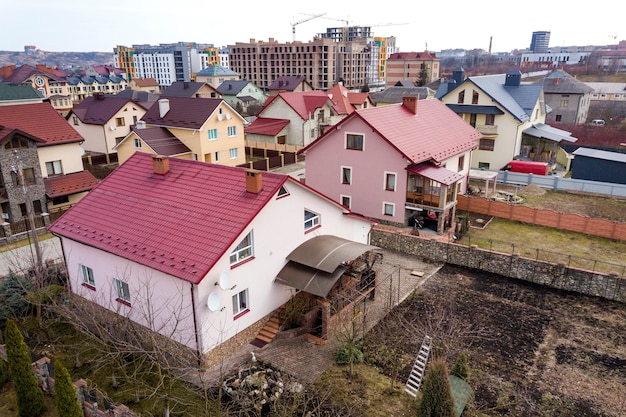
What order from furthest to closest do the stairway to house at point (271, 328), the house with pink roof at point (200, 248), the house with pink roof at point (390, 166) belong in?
1. the house with pink roof at point (390, 166)
2. the stairway to house at point (271, 328)
3. the house with pink roof at point (200, 248)

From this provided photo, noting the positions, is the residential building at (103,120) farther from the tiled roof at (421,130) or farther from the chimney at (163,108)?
the tiled roof at (421,130)

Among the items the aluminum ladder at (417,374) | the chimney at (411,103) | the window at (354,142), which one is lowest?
the aluminum ladder at (417,374)

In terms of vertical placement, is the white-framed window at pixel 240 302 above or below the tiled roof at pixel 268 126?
below

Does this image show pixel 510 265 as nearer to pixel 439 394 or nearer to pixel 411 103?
pixel 439 394

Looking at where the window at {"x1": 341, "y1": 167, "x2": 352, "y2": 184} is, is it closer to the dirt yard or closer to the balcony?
the dirt yard

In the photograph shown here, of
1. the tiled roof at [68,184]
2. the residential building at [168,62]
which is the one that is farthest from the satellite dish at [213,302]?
the residential building at [168,62]

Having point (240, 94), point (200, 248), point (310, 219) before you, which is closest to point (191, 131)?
point (310, 219)
